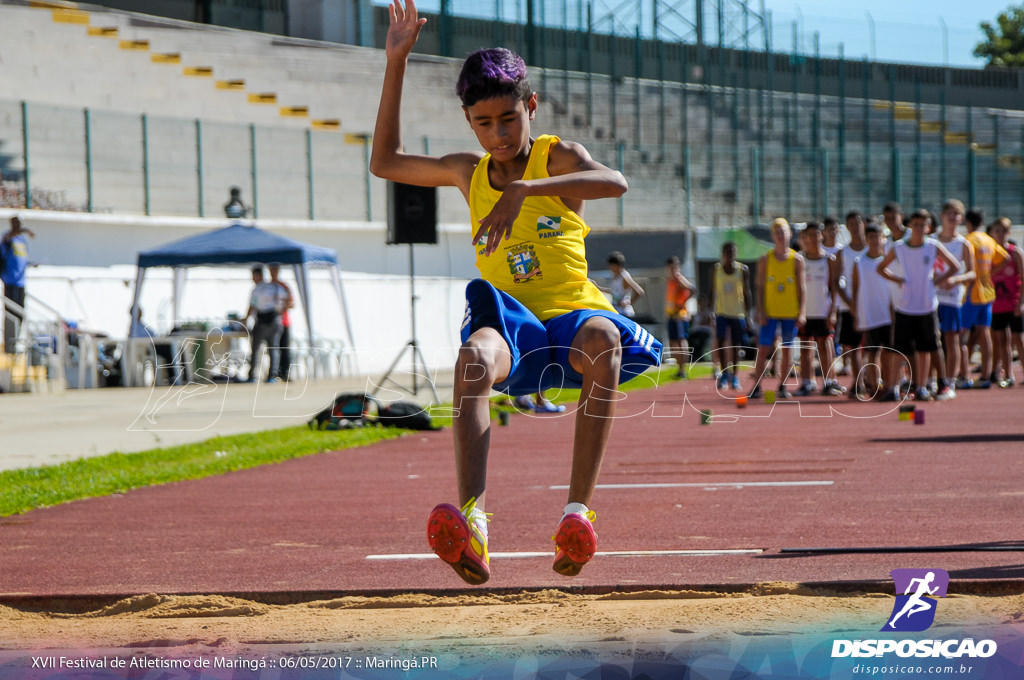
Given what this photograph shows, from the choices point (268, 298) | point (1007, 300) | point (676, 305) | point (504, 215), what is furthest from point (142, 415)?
point (504, 215)

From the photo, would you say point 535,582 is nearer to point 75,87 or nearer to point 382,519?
point 382,519

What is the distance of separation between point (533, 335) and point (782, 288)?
444 inches

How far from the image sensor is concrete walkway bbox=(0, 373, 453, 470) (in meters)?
12.2

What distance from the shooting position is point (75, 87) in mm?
29516

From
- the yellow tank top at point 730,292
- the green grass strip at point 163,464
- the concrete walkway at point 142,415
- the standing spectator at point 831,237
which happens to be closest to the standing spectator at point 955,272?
the standing spectator at point 831,237

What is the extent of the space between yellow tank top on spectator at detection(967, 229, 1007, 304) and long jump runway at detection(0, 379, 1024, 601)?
3424 mm

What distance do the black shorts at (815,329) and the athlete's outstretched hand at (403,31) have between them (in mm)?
11163

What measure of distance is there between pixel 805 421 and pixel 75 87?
21.7 meters

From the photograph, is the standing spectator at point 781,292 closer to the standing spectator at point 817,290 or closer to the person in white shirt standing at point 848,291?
the standing spectator at point 817,290

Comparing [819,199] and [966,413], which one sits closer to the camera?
[966,413]

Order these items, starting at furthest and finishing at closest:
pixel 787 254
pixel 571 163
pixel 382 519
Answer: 1. pixel 787 254
2. pixel 382 519
3. pixel 571 163

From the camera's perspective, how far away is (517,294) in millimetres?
4844

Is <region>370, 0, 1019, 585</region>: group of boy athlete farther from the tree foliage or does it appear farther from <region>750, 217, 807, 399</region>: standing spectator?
the tree foliage

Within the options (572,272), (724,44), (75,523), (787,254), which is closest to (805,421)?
(787,254)
